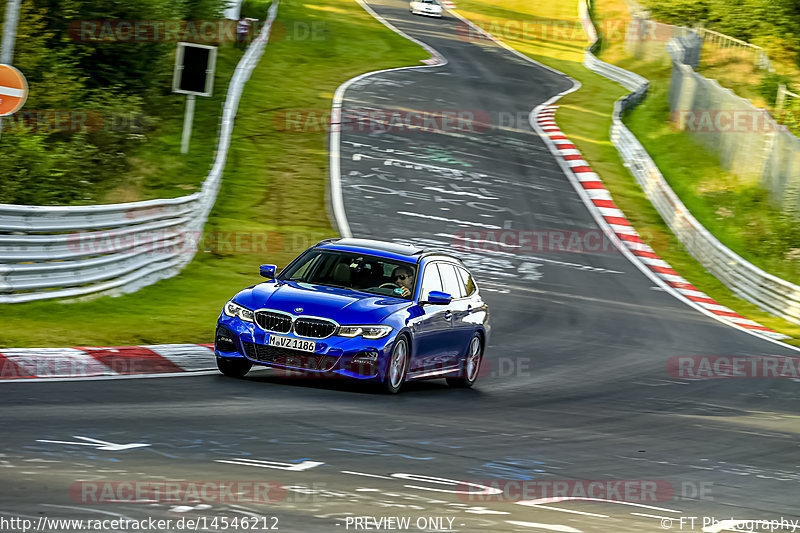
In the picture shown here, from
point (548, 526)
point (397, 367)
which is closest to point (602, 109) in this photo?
point (397, 367)

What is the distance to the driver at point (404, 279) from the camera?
1214 centimetres

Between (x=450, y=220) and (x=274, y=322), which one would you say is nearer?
(x=274, y=322)

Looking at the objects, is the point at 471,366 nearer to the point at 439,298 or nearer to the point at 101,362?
the point at 439,298

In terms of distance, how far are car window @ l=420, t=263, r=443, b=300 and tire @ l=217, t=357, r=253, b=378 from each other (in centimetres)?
198

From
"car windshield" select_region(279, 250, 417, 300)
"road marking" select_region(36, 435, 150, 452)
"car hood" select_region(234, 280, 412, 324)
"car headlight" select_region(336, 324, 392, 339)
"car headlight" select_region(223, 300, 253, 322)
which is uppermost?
"car windshield" select_region(279, 250, 417, 300)

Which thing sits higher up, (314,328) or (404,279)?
(404,279)

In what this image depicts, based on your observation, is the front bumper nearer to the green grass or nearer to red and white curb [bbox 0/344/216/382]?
red and white curb [bbox 0/344/216/382]

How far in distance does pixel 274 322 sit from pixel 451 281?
9.01 ft

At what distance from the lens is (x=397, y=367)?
1159 cm

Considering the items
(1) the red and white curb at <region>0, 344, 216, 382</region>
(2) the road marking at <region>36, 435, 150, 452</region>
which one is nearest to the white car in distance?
(1) the red and white curb at <region>0, 344, 216, 382</region>

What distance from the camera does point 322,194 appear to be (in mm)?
26359

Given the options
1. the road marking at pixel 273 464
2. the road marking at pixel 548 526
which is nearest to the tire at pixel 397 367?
the road marking at pixel 273 464

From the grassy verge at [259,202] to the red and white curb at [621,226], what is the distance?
684cm

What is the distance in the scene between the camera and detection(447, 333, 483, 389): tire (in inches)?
519
